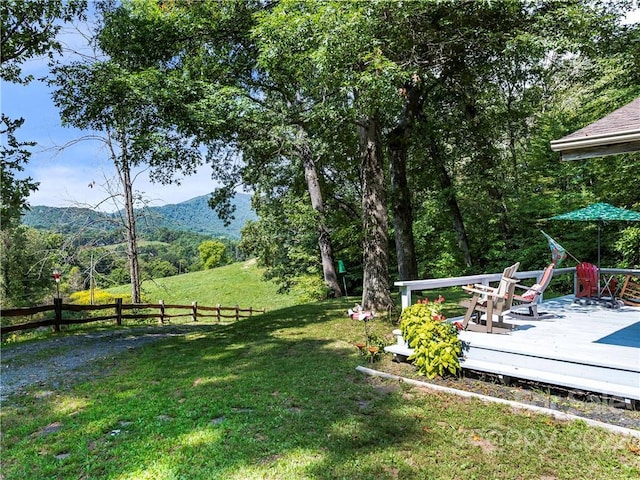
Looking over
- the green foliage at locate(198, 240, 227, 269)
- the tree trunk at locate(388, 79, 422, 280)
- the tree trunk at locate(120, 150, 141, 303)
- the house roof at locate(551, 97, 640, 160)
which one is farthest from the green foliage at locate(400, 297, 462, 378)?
the green foliage at locate(198, 240, 227, 269)

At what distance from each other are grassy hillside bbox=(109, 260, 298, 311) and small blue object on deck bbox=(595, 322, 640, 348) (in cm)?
2355

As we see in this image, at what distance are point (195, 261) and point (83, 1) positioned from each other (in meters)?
58.6

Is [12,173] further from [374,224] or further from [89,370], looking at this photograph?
[374,224]

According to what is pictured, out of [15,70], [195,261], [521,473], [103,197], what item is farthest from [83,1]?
[195,261]

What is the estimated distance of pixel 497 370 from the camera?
461 centimetres

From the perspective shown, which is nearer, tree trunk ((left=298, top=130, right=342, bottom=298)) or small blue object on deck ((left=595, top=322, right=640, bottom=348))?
small blue object on deck ((left=595, top=322, right=640, bottom=348))

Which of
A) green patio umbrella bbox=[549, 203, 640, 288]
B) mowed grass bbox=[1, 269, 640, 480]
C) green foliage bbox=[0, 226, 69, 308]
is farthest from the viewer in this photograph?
green foliage bbox=[0, 226, 69, 308]

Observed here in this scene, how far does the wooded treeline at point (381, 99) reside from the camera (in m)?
7.11

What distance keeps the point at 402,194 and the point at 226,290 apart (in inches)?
1052

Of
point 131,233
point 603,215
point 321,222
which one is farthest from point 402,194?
point 131,233

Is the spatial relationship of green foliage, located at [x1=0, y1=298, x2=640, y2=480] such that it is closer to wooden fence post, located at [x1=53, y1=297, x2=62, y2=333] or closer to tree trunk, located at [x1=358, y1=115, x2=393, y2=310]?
tree trunk, located at [x1=358, y1=115, x2=393, y2=310]

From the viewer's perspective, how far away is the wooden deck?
3.92 meters

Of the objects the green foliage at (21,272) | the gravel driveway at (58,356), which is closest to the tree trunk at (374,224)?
the gravel driveway at (58,356)

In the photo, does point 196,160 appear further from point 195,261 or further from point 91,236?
point 195,261
